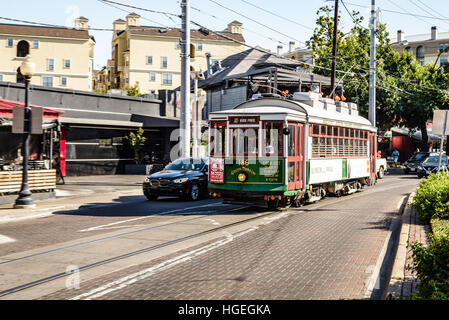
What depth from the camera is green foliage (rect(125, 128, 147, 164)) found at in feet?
100.0

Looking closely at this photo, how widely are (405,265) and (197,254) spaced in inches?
138

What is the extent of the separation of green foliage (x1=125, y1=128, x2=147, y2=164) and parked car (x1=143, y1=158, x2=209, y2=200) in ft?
39.0

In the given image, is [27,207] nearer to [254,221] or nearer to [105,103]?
[254,221]

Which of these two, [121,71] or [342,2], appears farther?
[121,71]

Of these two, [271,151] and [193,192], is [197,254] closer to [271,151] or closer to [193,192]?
[271,151]

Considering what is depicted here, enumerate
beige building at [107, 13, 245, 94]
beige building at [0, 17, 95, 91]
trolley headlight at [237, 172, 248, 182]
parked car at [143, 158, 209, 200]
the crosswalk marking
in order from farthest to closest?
beige building at [107, 13, 245, 94]
beige building at [0, 17, 95, 91]
parked car at [143, 158, 209, 200]
trolley headlight at [237, 172, 248, 182]
the crosswalk marking

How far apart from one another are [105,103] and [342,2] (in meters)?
16.5

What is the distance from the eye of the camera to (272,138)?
14656mm

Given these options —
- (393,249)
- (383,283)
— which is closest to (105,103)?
(393,249)

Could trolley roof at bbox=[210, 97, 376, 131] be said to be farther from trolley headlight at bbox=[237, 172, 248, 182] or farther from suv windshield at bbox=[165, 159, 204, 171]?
suv windshield at bbox=[165, 159, 204, 171]

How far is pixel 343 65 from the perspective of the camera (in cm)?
4291

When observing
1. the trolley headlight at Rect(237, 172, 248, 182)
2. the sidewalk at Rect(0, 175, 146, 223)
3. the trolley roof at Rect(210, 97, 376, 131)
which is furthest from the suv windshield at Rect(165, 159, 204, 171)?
the trolley headlight at Rect(237, 172, 248, 182)
